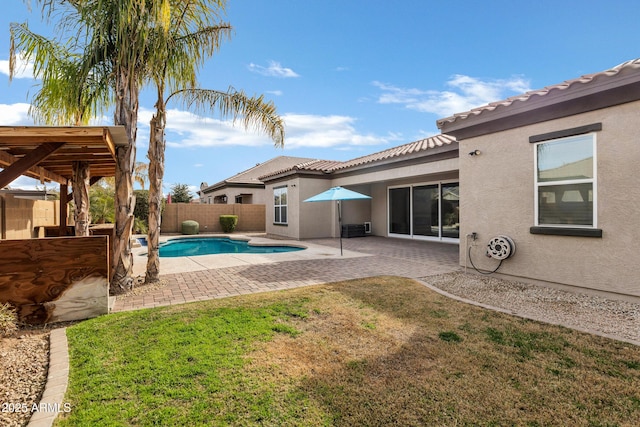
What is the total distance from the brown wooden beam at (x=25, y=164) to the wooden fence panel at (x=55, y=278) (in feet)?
4.04

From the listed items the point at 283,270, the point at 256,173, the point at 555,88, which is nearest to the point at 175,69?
the point at 283,270

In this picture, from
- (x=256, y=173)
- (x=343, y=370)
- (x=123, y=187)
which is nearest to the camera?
(x=343, y=370)

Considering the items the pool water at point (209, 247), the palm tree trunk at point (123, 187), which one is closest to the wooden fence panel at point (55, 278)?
the palm tree trunk at point (123, 187)

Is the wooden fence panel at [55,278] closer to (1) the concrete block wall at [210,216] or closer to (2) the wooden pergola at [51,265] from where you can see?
(2) the wooden pergola at [51,265]

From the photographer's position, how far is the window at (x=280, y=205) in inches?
786

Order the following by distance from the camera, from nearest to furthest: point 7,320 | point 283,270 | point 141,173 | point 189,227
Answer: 1. point 7,320
2. point 283,270
3. point 189,227
4. point 141,173

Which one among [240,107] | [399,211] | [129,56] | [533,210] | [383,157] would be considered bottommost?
[533,210]

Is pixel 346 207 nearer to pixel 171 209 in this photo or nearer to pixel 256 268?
pixel 256 268

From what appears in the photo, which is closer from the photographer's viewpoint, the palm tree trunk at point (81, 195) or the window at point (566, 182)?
the window at point (566, 182)

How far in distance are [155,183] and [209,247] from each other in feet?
35.9

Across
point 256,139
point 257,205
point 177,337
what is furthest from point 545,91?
point 257,205

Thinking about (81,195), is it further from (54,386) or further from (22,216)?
(54,386)

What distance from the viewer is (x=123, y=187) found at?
701 cm

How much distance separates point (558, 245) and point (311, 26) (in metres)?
11.5
